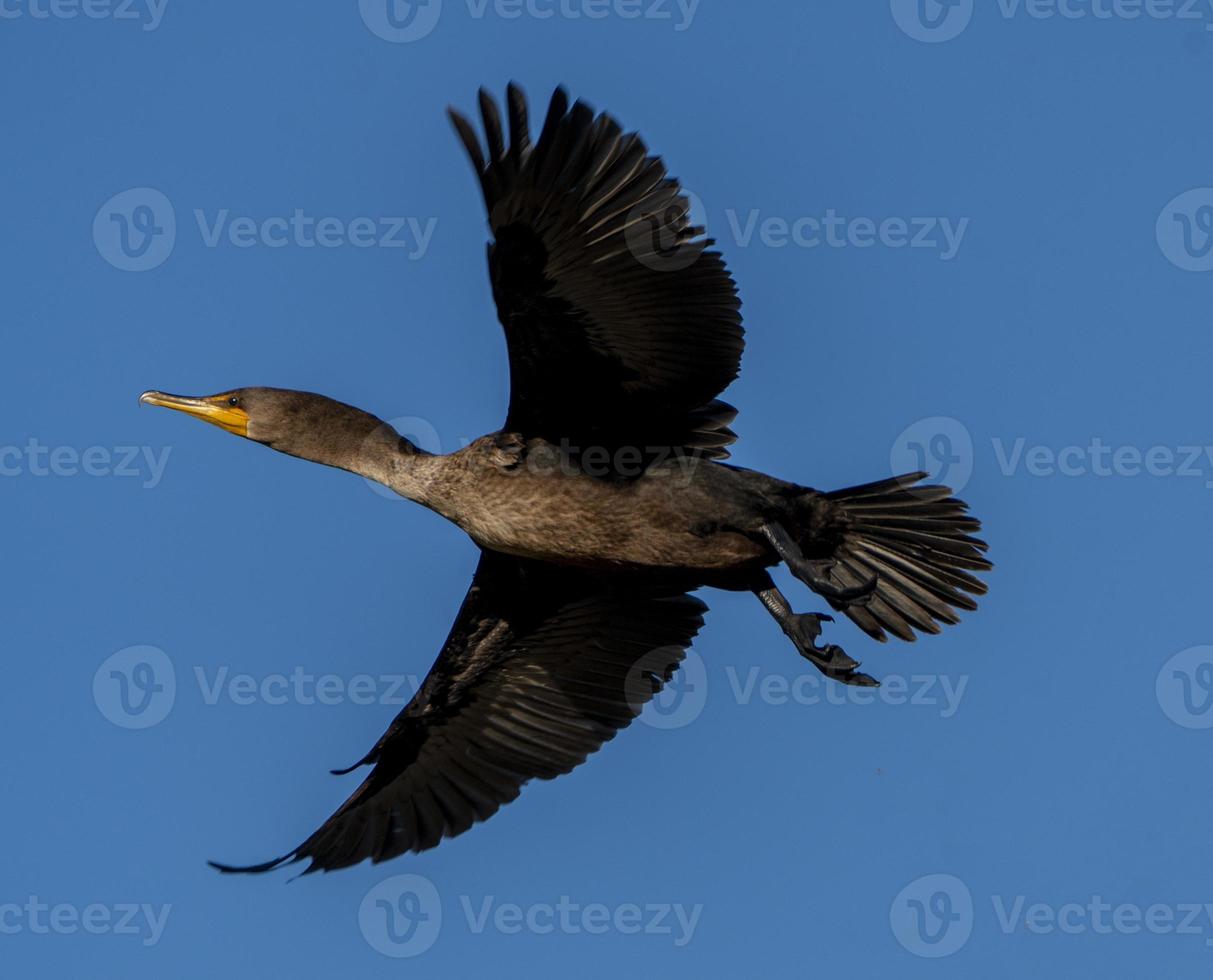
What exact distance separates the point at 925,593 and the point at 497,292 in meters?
2.39

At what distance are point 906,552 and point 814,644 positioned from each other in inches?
23.3

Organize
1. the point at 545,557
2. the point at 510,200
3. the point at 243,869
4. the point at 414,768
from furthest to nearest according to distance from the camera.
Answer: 1. the point at 414,768
2. the point at 545,557
3. the point at 243,869
4. the point at 510,200

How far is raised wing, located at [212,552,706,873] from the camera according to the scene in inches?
344

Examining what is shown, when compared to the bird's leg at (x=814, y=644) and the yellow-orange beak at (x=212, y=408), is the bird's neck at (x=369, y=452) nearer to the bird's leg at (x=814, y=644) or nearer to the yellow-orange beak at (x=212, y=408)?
the yellow-orange beak at (x=212, y=408)

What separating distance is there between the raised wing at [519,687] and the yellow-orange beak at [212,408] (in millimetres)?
1303

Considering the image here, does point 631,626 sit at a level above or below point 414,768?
above

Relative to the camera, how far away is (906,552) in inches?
321

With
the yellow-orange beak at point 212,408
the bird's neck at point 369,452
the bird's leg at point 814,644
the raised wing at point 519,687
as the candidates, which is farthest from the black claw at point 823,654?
the yellow-orange beak at point 212,408

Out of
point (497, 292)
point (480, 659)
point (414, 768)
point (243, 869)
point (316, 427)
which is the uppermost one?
point (497, 292)

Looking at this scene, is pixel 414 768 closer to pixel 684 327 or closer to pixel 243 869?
pixel 243 869

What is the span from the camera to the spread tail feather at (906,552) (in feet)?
26.6

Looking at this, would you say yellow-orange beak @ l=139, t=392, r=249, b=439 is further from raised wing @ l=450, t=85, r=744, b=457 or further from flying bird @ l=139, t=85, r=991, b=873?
raised wing @ l=450, t=85, r=744, b=457

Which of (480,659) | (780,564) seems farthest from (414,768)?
(780,564)

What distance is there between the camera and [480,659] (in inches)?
A: 352
